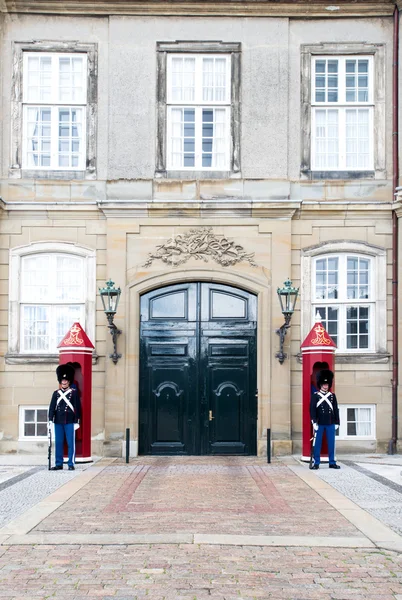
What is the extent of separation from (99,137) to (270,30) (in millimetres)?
4043

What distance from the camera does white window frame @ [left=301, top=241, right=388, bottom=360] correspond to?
16406 millimetres

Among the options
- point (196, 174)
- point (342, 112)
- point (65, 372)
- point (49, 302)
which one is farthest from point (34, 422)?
point (342, 112)

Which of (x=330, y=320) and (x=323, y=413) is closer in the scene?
(x=323, y=413)

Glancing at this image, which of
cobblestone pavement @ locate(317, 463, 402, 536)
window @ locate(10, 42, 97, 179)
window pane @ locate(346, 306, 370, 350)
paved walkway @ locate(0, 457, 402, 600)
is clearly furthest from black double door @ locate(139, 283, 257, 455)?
paved walkway @ locate(0, 457, 402, 600)

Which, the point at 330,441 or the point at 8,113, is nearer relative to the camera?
the point at 330,441

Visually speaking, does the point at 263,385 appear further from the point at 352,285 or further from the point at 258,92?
the point at 258,92

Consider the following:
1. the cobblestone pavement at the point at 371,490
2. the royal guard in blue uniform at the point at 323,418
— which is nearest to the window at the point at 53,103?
the royal guard in blue uniform at the point at 323,418

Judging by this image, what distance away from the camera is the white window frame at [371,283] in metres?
16.4

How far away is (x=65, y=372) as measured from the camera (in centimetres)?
1433

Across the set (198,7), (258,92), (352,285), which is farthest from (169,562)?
(198,7)

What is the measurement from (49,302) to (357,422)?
653 cm

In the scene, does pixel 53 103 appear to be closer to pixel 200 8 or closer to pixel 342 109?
pixel 200 8

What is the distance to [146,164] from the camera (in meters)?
16.6

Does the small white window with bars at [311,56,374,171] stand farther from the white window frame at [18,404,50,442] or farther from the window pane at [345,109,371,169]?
the white window frame at [18,404,50,442]
